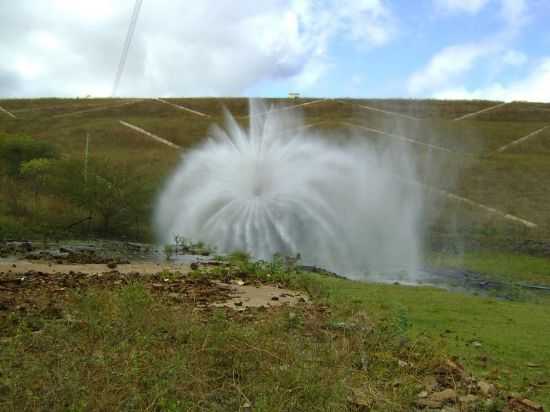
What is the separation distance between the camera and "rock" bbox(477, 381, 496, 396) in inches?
249

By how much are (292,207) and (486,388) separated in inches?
630

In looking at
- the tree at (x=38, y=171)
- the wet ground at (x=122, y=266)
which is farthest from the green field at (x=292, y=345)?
the tree at (x=38, y=171)

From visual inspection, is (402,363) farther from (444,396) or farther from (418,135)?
(418,135)

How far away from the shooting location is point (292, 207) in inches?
Answer: 874

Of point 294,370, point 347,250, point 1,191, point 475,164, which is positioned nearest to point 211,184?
point 347,250

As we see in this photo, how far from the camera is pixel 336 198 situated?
78.4ft

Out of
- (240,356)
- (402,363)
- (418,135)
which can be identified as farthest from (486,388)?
(418,135)

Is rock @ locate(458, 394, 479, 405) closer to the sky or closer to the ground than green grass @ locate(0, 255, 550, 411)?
closer to the ground

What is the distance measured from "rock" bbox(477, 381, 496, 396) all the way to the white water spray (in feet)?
37.5

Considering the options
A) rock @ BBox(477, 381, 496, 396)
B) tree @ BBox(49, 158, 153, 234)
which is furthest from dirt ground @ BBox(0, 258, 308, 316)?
tree @ BBox(49, 158, 153, 234)

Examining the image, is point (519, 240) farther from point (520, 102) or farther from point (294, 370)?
point (520, 102)

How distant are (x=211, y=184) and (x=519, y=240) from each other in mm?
13814

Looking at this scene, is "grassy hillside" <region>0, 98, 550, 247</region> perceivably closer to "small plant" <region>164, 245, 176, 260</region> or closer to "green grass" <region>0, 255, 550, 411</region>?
"small plant" <region>164, 245, 176, 260</region>

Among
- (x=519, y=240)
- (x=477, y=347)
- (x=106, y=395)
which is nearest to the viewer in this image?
(x=106, y=395)
